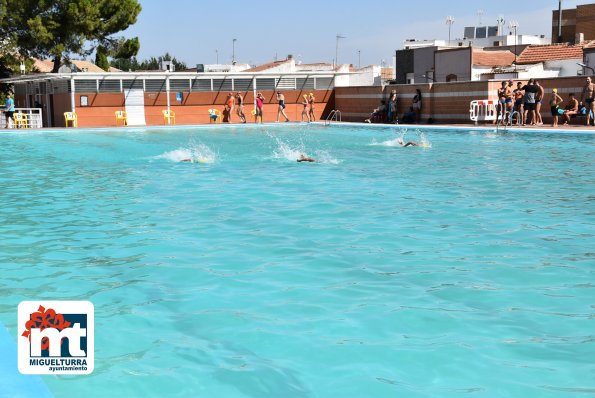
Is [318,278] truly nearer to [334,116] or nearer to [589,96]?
[589,96]

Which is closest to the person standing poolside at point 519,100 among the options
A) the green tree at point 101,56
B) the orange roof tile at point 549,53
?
the orange roof tile at point 549,53

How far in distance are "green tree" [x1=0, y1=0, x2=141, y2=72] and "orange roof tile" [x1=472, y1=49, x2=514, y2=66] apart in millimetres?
20535

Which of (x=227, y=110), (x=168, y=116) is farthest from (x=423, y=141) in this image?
(x=227, y=110)

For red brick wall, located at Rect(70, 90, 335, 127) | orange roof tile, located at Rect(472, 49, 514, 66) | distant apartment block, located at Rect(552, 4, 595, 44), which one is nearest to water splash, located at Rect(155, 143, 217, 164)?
red brick wall, located at Rect(70, 90, 335, 127)

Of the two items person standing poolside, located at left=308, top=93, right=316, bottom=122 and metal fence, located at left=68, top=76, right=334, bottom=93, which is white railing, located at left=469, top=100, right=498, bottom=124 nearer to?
person standing poolside, located at left=308, top=93, right=316, bottom=122

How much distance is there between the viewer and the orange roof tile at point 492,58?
41594 mm

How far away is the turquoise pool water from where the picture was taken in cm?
431

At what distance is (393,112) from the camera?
30125 millimetres

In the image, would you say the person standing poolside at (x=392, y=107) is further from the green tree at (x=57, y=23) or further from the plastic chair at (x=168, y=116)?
the green tree at (x=57, y=23)

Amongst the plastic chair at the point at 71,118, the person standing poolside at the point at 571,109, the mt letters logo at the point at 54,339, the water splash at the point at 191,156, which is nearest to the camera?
the mt letters logo at the point at 54,339

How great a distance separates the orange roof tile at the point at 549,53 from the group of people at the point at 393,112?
510 inches

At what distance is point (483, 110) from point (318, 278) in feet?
71.8

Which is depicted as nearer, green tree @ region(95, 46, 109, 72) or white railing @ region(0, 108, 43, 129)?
white railing @ region(0, 108, 43, 129)

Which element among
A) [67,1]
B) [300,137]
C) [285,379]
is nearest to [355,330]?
[285,379]
